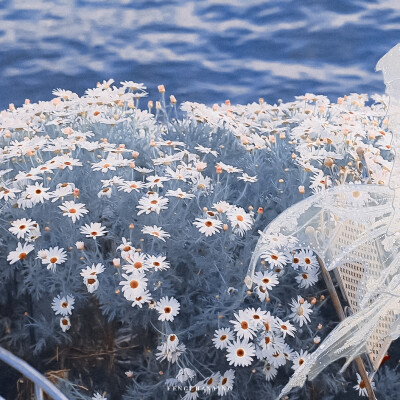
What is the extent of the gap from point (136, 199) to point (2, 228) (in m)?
0.43

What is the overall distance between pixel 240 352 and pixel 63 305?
0.52 meters

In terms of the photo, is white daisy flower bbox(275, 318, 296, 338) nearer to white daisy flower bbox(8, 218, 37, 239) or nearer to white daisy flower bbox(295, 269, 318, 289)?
white daisy flower bbox(295, 269, 318, 289)

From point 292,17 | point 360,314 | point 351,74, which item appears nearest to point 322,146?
point 360,314

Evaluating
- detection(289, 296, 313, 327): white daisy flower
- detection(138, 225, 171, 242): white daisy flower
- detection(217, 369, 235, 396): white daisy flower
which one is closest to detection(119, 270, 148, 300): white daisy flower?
Answer: detection(138, 225, 171, 242): white daisy flower

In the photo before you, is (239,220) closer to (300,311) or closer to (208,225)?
(208,225)

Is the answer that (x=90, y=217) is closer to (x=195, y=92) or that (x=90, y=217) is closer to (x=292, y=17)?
Answer: (x=195, y=92)

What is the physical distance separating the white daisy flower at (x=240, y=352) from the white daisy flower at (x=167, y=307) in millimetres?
179

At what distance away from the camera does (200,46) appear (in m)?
5.94

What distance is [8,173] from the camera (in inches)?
104

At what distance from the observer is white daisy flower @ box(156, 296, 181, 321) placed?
2.10 metres

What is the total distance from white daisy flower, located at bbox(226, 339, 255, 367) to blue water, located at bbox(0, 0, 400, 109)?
3260mm

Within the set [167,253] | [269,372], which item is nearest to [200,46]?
[167,253]

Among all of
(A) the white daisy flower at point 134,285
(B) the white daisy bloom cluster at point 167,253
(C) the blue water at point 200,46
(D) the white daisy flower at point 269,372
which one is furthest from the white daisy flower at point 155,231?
(C) the blue water at point 200,46

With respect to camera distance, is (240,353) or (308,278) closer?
(240,353)
